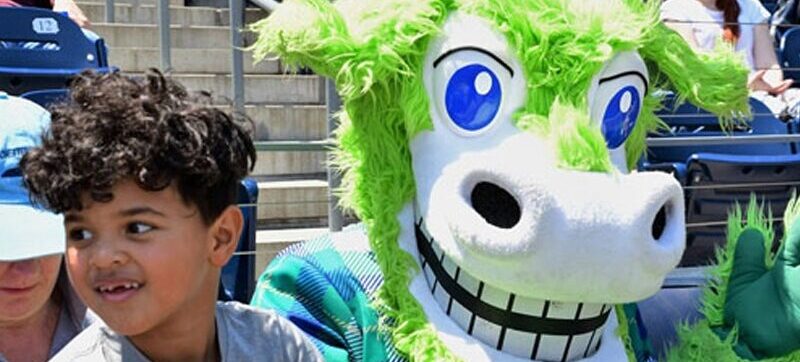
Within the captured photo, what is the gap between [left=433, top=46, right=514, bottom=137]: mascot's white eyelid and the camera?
4.75ft

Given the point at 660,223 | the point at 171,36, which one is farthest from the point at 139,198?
the point at 171,36

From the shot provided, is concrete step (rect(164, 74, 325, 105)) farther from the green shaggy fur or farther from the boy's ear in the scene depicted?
the boy's ear

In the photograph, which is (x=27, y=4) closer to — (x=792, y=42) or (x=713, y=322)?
(x=713, y=322)

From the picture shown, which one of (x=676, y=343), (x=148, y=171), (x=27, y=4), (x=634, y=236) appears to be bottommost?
(x=676, y=343)

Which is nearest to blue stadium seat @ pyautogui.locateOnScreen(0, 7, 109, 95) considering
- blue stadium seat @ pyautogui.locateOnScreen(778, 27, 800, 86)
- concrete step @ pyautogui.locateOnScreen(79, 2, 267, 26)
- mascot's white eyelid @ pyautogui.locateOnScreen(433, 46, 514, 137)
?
mascot's white eyelid @ pyautogui.locateOnScreen(433, 46, 514, 137)

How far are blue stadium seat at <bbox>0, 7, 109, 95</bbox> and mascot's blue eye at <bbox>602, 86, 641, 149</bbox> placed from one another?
1.83 m

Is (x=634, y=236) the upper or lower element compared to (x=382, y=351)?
upper

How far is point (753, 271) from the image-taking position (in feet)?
5.91

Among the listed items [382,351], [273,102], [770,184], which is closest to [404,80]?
[382,351]

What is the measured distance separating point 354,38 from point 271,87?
9.33ft

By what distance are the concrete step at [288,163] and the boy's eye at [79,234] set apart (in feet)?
8.76

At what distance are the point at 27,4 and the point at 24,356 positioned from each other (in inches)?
89.5

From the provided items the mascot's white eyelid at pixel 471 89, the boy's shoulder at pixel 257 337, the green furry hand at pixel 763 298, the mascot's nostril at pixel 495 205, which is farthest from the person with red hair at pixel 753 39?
the boy's shoulder at pixel 257 337

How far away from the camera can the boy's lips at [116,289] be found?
1.07 metres
